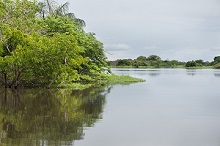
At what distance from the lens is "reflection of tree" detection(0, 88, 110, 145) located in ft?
27.3

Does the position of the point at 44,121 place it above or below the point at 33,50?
below

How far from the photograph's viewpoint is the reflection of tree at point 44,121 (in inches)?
328

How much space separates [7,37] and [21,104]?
8.19m

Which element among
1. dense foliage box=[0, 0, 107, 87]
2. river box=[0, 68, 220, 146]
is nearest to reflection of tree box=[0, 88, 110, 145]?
river box=[0, 68, 220, 146]

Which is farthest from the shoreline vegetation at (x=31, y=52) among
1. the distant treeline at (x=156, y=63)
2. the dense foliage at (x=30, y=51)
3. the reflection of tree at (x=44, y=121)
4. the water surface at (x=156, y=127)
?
the distant treeline at (x=156, y=63)

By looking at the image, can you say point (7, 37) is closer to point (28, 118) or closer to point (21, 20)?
point (21, 20)

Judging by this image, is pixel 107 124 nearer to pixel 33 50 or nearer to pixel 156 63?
pixel 33 50

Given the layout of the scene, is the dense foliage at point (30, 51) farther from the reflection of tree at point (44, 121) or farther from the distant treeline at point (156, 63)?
the distant treeline at point (156, 63)

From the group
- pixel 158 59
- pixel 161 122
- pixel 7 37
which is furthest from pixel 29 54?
pixel 158 59

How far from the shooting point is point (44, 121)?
10555 mm

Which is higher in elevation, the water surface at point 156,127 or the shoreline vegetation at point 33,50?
the shoreline vegetation at point 33,50

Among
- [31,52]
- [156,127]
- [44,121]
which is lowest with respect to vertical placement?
[156,127]

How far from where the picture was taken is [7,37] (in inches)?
843

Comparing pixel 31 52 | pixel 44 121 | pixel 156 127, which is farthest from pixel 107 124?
pixel 31 52
